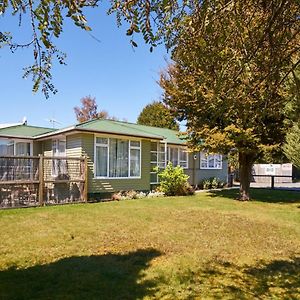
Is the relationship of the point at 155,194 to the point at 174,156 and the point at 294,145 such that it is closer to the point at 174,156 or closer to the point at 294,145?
the point at 174,156

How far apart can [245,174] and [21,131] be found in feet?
42.9

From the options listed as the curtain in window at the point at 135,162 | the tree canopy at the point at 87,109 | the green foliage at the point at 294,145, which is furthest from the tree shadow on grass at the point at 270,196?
the tree canopy at the point at 87,109

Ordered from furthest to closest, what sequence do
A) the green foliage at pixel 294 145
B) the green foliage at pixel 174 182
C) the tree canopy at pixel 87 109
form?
the tree canopy at pixel 87 109 < the green foliage at pixel 174 182 < the green foliage at pixel 294 145

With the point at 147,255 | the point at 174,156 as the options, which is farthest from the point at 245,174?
the point at 147,255

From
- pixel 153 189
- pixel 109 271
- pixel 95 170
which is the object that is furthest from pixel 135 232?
pixel 153 189

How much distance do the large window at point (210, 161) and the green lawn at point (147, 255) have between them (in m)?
13.1

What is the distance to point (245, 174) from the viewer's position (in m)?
17.3

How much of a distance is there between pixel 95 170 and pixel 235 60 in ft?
43.3

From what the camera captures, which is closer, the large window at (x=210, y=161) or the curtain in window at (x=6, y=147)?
the curtain in window at (x=6, y=147)

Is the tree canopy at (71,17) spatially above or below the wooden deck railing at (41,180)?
above

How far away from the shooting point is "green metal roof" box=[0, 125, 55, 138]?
1959 cm

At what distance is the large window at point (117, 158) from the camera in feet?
56.5

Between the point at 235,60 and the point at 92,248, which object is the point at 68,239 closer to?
the point at 92,248

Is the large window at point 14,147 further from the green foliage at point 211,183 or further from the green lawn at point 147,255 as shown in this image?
the green foliage at point 211,183
